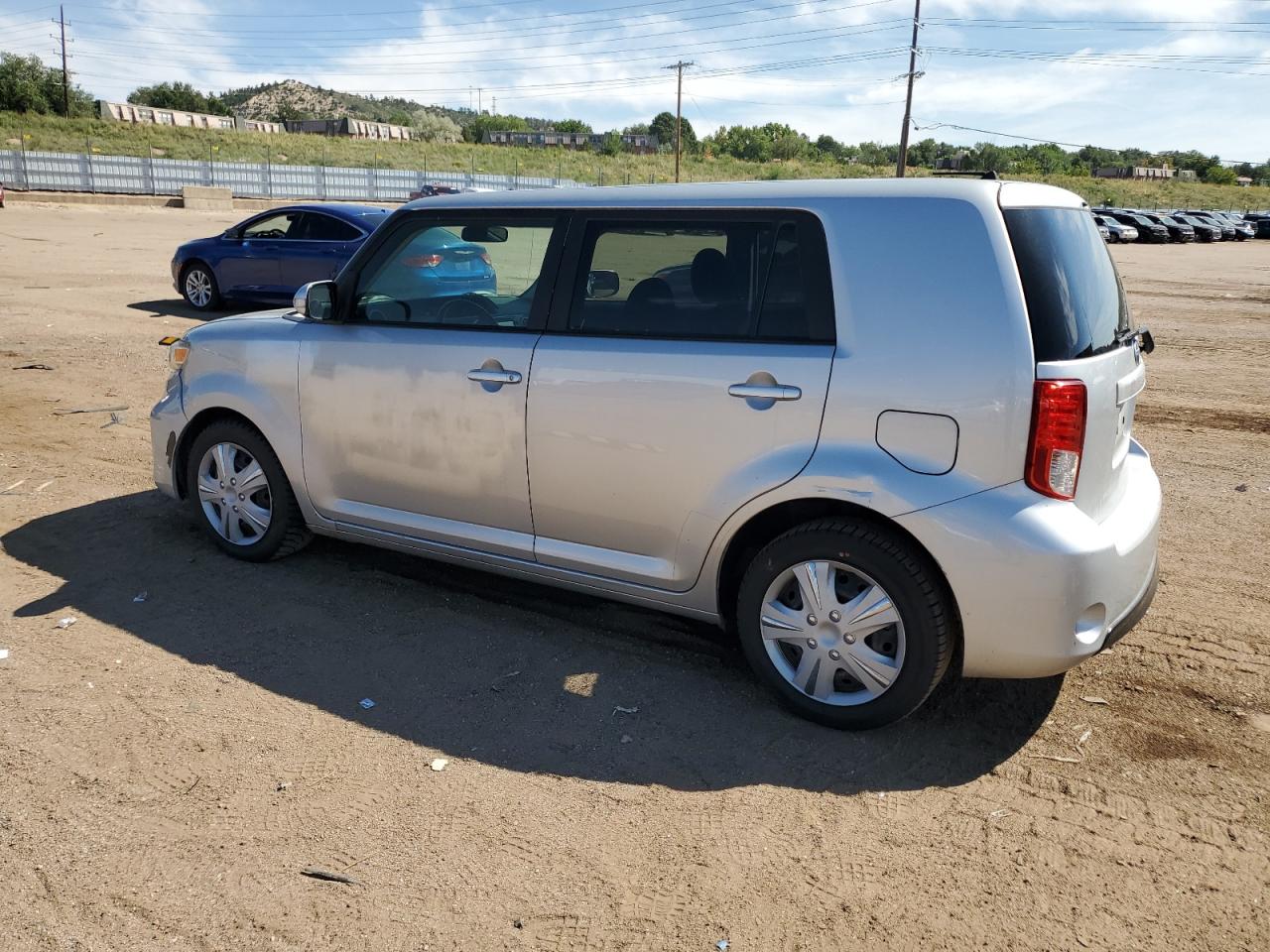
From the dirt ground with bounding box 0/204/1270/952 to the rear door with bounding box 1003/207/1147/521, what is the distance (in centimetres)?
101

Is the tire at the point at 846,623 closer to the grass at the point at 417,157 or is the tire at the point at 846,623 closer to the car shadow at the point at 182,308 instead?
the car shadow at the point at 182,308

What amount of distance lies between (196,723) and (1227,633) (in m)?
4.31

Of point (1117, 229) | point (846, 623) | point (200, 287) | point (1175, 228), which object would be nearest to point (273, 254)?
point (200, 287)

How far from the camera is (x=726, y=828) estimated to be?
10.5ft

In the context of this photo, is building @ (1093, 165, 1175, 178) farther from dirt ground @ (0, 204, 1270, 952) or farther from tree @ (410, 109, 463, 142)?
dirt ground @ (0, 204, 1270, 952)

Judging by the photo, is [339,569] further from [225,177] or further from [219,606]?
[225,177]

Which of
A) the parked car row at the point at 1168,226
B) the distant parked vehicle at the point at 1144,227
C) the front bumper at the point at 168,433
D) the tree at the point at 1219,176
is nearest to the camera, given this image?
the front bumper at the point at 168,433

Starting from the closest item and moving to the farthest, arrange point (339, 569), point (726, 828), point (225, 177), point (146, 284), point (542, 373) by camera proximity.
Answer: point (726, 828) → point (542, 373) → point (339, 569) → point (146, 284) → point (225, 177)

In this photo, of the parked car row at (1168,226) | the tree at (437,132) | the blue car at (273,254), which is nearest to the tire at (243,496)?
the blue car at (273,254)

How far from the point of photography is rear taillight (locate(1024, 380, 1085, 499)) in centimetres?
327

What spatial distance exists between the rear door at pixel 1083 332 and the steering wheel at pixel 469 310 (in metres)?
2.15

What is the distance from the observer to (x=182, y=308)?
14883 millimetres

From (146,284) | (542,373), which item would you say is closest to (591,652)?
(542,373)

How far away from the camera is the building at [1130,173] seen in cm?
11794
